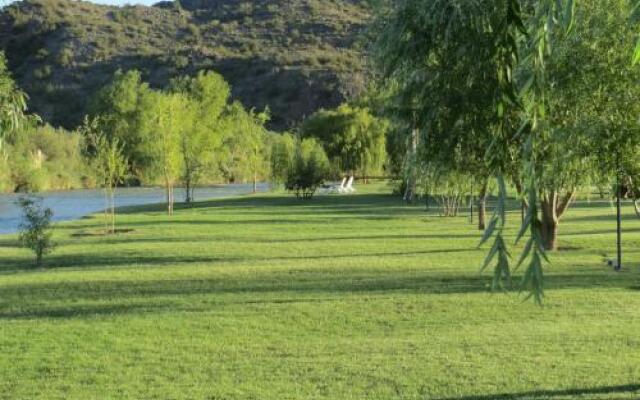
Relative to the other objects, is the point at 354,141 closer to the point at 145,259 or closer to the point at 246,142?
the point at 246,142

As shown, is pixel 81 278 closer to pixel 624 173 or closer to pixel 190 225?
pixel 624 173

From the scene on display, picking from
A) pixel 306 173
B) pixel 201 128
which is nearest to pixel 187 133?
pixel 201 128

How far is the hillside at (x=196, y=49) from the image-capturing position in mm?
112038

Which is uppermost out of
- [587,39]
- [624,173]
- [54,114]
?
[54,114]

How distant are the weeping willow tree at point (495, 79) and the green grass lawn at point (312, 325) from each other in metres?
2.37

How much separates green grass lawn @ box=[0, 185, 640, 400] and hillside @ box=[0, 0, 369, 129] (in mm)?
84750

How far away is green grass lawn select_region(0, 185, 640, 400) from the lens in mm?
7133

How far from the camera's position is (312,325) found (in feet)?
32.3

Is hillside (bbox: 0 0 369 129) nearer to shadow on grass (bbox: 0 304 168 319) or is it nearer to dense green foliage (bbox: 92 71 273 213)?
dense green foliage (bbox: 92 71 273 213)

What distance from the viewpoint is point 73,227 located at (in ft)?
95.5

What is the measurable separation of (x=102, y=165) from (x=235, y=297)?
54.3ft

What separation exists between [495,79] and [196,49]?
421ft

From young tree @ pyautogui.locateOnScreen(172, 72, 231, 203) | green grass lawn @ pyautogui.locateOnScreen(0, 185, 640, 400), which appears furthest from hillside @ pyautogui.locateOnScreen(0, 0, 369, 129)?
green grass lawn @ pyautogui.locateOnScreen(0, 185, 640, 400)

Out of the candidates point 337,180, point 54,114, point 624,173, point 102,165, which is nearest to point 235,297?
point 624,173
